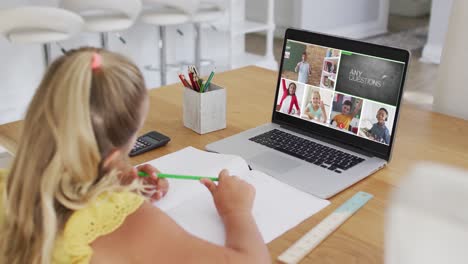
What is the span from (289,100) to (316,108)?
0.09 m

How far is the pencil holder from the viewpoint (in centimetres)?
133

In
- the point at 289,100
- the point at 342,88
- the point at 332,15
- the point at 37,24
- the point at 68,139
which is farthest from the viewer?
the point at 332,15

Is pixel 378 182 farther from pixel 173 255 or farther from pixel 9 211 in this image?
pixel 9 211

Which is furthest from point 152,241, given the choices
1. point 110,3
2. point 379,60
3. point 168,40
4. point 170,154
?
point 168,40

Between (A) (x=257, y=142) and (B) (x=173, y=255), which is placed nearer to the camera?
(B) (x=173, y=255)

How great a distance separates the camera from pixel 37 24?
2600 mm

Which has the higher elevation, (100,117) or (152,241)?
(100,117)

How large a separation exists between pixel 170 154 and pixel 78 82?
55cm

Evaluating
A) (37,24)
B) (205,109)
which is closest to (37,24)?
(37,24)

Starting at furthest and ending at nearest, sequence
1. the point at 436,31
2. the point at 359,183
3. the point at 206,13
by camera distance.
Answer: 1. the point at 436,31
2. the point at 206,13
3. the point at 359,183

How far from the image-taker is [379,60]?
3.78 feet

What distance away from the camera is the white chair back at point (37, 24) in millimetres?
2535

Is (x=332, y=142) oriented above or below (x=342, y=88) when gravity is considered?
below

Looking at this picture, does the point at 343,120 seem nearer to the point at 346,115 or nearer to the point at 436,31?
the point at 346,115
